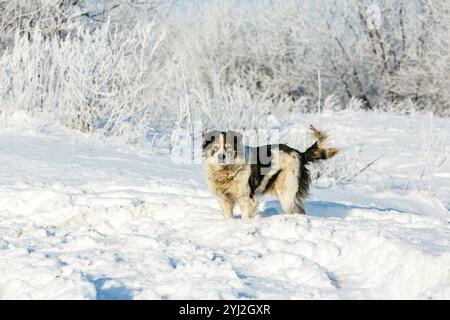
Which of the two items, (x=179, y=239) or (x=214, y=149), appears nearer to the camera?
→ (x=179, y=239)

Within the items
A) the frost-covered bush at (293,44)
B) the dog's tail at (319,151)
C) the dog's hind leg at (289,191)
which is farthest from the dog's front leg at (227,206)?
the frost-covered bush at (293,44)

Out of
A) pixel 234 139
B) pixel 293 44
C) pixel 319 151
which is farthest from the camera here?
pixel 293 44

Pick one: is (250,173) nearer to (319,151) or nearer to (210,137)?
(210,137)

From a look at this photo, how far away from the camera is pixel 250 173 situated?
Answer: 19.6 ft

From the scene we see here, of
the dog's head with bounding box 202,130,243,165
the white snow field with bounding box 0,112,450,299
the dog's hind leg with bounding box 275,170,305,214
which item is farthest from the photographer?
the dog's hind leg with bounding box 275,170,305,214

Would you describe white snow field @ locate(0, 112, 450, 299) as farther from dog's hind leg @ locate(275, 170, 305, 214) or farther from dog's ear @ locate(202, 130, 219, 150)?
dog's ear @ locate(202, 130, 219, 150)

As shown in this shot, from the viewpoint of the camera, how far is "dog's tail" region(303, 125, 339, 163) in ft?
21.7

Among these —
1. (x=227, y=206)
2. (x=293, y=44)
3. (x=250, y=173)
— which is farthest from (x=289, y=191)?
(x=293, y=44)

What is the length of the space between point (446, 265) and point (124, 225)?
256 cm

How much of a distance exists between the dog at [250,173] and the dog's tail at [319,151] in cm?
5

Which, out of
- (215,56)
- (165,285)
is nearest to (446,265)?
(165,285)

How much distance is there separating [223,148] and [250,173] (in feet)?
1.12

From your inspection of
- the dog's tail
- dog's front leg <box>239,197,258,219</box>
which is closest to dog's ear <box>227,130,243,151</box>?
dog's front leg <box>239,197,258,219</box>

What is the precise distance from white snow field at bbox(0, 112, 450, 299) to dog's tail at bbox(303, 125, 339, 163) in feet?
1.69
